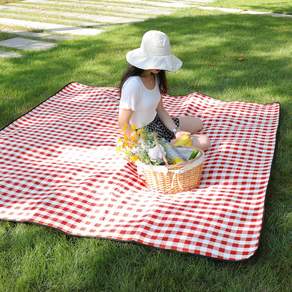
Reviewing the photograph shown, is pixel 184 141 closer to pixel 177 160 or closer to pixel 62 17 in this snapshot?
pixel 177 160

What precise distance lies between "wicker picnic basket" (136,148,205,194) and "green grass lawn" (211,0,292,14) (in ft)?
23.1

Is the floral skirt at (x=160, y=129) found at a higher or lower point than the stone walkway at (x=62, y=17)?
higher

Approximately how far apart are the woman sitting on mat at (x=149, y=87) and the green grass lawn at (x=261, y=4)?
6.46 metres

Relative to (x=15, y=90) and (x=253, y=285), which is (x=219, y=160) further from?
(x=15, y=90)

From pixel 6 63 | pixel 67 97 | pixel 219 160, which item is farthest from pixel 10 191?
pixel 6 63

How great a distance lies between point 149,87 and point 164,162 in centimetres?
68

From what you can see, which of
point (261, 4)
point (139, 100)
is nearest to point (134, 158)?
point (139, 100)

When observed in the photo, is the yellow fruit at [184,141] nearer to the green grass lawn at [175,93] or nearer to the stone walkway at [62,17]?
the green grass lawn at [175,93]

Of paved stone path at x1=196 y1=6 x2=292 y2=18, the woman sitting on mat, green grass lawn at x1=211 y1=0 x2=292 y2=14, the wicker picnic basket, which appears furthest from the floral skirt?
green grass lawn at x1=211 y1=0 x2=292 y2=14

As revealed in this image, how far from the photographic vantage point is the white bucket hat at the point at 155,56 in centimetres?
321

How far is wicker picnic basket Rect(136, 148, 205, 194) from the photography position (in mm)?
3035

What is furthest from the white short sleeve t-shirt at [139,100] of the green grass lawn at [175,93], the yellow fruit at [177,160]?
the green grass lawn at [175,93]

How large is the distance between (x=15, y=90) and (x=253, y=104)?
98.1 inches

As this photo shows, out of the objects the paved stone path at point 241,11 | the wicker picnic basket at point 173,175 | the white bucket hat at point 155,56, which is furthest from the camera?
the paved stone path at point 241,11
